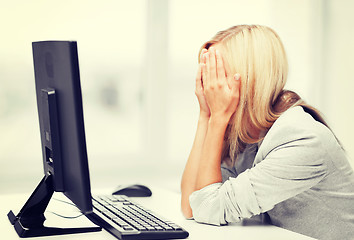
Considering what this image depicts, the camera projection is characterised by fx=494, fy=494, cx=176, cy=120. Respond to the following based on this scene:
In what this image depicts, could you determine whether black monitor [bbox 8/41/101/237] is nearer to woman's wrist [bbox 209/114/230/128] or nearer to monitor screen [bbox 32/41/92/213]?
monitor screen [bbox 32/41/92/213]

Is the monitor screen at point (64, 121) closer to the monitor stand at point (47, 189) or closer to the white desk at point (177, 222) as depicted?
the monitor stand at point (47, 189)

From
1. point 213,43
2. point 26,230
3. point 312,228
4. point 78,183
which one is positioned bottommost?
point 312,228

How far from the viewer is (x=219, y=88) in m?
1.39

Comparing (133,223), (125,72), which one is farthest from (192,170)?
(125,72)

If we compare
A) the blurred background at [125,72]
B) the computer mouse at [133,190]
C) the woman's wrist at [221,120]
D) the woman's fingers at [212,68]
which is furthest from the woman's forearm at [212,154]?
the blurred background at [125,72]

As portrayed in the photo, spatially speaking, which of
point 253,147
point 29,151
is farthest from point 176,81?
point 253,147

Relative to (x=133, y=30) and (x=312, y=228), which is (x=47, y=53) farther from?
(x=133, y=30)

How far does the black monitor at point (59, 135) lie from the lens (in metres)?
1.01

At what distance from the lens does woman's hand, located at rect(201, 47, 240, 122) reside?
4.50 feet

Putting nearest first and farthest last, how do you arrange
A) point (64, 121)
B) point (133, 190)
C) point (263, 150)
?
point (64, 121) → point (263, 150) → point (133, 190)

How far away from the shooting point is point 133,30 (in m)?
2.37

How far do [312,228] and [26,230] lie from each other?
2.46ft

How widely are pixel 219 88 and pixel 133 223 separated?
18.3 inches

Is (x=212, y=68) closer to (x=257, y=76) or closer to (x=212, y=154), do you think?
(x=257, y=76)
